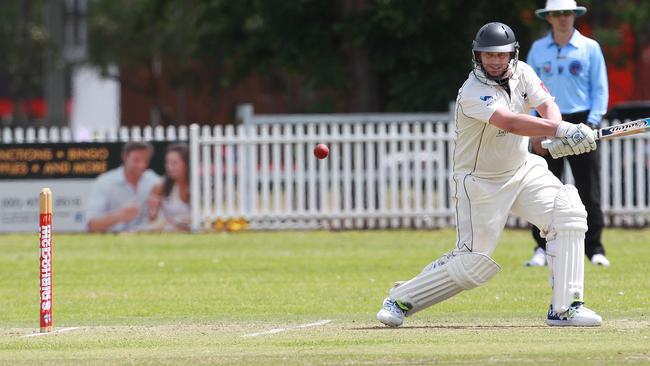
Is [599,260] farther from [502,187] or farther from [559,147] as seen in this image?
[559,147]

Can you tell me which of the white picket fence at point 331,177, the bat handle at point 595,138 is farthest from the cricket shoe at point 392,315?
the white picket fence at point 331,177

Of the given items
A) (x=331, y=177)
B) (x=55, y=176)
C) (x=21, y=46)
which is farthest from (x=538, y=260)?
(x=21, y=46)

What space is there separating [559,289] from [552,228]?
1.31ft

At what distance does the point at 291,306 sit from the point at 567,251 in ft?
9.48

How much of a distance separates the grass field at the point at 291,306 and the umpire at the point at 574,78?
944 millimetres

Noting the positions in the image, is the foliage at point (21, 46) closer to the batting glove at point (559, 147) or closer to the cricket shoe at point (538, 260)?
the cricket shoe at point (538, 260)

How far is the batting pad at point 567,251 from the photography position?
902 centimetres

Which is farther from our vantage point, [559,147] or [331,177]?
[331,177]

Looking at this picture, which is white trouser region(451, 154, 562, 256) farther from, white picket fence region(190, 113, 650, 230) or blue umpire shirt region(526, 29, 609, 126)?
white picket fence region(190, 113, 650, 230)

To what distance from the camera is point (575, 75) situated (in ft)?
43.2

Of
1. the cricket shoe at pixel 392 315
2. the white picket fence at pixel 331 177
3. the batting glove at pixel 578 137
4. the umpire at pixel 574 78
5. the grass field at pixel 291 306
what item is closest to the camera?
the grass field at pixel 291 306

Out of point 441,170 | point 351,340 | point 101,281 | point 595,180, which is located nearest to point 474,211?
point 351,340

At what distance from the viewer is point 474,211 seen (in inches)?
367

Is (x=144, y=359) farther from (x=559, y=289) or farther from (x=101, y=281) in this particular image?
(x=101, y=281)
